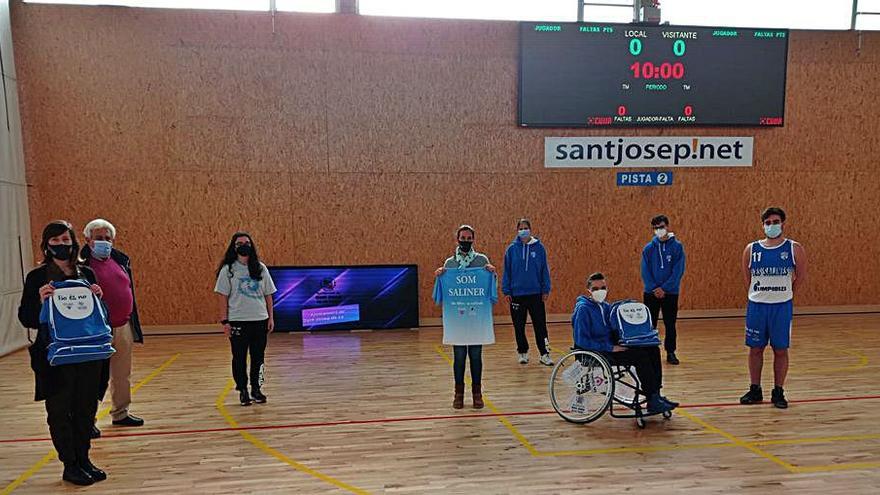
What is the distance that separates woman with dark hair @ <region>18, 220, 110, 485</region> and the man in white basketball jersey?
15.9 ft

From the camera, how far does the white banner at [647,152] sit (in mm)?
8953

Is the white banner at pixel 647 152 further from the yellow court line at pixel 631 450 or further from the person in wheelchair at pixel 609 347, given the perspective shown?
the yellow court line at pixel 631 450

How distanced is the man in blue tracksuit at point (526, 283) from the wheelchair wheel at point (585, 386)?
181 cm

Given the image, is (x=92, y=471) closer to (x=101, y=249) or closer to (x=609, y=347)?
(x=101, y=249)

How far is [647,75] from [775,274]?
4.93 m

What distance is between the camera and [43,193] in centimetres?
812

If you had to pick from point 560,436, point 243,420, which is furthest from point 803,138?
point 243,420

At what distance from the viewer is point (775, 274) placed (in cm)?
472

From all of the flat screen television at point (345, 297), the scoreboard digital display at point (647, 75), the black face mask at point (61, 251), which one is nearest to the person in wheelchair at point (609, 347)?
the black face mask at point (61, 251)

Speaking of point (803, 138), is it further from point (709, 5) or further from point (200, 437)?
point (200, 437)

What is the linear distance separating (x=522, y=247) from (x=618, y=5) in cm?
505

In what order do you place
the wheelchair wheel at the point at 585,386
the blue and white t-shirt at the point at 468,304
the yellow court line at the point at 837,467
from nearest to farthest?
the yellow court line at the point at 837,467
the wheelchair wheel at the point at 585,386
the blue and white t-shirt at the point at 468,304

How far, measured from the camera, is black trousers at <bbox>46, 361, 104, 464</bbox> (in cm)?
339

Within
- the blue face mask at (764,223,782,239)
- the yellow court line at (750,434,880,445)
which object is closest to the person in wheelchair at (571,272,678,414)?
the yellow court line at (750,434,880,445)
